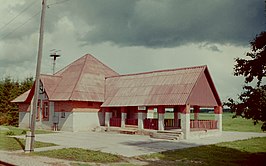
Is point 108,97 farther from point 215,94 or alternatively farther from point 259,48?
point 259,48

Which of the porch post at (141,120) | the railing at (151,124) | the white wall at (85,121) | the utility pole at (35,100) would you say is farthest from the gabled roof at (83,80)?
the utility pole at (35,100)

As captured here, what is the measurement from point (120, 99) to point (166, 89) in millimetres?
5778

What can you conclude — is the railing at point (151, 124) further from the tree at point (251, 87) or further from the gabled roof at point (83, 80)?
the tree at point (251, 87)

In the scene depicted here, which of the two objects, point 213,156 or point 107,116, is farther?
point 107,116

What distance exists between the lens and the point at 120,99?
112ft

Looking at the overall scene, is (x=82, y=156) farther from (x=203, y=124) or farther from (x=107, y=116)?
(x=107, y=116)

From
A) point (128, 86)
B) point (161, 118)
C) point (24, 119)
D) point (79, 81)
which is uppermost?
point (79, 81)

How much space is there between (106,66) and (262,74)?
93.8 feet

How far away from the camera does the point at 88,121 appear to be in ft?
115

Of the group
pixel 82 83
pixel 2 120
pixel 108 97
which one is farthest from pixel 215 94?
pixel 2 120

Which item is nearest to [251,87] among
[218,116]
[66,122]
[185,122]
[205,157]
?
[205,157]

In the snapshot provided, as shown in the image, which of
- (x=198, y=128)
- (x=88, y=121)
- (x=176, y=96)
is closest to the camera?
(x=176, y=96)

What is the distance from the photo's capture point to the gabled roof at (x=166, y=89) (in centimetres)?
2897

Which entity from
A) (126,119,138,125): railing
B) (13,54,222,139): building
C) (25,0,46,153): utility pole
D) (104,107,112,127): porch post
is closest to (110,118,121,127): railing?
(13,54,222,139): building
